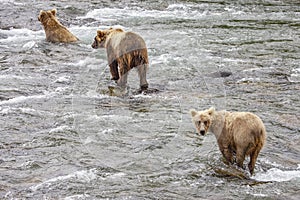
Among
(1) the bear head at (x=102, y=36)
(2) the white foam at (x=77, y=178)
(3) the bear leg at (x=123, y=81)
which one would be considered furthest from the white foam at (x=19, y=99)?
(2) the white foam at (x=77, y=178)

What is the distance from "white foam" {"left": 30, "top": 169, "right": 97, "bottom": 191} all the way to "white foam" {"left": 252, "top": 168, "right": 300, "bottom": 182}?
2.00 metres

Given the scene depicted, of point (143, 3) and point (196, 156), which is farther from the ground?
point (143, 3)

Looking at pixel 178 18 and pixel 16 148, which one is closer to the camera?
pixel 16 148

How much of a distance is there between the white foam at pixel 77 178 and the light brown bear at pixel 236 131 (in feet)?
4.80

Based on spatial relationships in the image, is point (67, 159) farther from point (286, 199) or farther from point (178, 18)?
point (178, 18)

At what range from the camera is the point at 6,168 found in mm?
7035

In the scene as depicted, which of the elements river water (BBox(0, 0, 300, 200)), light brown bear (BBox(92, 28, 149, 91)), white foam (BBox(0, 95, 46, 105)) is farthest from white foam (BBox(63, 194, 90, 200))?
light brown bear (BBox(92, 28, 149, 91))

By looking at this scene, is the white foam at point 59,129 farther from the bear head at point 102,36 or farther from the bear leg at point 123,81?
the bear head at point 102,36

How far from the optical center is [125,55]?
1048 centimetres

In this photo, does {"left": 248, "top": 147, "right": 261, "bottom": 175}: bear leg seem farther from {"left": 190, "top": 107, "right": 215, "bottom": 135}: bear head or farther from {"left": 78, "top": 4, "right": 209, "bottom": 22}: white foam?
{"left": 78, "top": 4, "right": 209, "bottom": 22}: white foam

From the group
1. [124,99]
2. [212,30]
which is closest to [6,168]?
[124,99]

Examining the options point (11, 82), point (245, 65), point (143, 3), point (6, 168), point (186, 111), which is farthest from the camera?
point (143, 3)

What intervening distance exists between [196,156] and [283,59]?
5.84 metres

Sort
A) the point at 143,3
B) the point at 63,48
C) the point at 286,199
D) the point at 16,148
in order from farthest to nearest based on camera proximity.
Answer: the point at 143,3 → the point at 63,48 → the point at 16,148 → the point at 286,199
